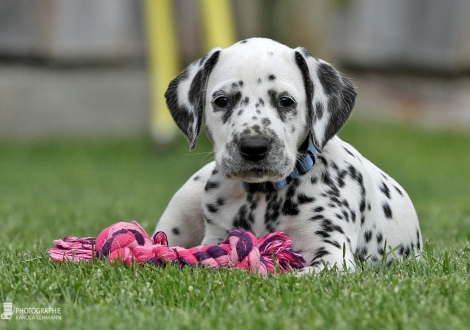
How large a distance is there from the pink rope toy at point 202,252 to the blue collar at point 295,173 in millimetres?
325

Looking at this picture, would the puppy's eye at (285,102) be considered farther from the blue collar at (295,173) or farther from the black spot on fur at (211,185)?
the black spot on fur at (211,185)

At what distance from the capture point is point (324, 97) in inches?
189

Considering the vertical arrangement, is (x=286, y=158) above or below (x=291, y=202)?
above

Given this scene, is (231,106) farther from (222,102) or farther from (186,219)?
(186,219)

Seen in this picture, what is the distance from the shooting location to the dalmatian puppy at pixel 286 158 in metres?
4.48

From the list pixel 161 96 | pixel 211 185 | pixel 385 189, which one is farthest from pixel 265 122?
pixel 161 96

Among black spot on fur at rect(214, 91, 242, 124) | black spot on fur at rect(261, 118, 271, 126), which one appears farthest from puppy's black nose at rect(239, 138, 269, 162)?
black spot on fur at rect(214, 91, 242, 124)

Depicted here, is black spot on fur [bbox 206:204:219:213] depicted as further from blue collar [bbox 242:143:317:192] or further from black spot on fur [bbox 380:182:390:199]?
black spot on fur [bbox 380:182:390:199]

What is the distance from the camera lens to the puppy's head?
445 cm

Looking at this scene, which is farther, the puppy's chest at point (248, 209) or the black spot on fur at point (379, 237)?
the black spot on fur at point (379, 237)

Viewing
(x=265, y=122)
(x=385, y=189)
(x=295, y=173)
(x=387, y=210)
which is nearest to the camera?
(x=265, y=122)

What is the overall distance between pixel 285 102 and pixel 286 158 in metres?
0.37

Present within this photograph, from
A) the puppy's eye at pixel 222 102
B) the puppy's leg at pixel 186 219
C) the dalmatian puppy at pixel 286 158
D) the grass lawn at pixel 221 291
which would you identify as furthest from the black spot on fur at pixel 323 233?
the puppy's leg at pixel 186 219

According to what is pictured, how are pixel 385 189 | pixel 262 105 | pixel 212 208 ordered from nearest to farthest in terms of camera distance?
pixel 262 105 < pixel 212 208 < pixel 385 189
